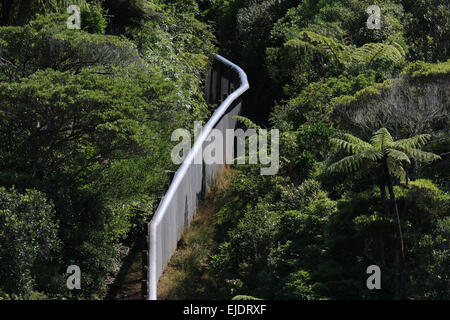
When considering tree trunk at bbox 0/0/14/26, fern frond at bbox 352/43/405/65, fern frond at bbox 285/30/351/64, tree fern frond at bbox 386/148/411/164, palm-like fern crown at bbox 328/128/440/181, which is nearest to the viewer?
tree fern frond at bbox 386/148/411/164

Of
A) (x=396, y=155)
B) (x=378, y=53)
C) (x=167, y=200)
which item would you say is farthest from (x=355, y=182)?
(x=378, y=53)

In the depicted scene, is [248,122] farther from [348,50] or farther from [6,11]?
[6,11]

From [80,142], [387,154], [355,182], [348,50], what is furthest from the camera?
[348,50]

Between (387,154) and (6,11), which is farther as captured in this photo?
(6,11)

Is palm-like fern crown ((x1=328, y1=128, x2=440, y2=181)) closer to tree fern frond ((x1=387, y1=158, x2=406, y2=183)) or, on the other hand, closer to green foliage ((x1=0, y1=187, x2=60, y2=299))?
tree fern frond ((x1=387, y1=158, x2=406, y2=183))

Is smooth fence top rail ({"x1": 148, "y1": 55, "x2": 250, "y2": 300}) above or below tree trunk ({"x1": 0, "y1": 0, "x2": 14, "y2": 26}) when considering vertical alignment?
below

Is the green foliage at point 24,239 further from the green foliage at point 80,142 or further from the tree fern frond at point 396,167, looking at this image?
the tree fern frond at point 396,167

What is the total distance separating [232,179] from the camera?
13617 millimetres

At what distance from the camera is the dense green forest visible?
8.84 meters

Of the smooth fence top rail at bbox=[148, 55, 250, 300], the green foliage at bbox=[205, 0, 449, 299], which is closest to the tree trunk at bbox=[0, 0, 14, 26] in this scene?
the smooth fence top rail at bbox=[148, 55, 250, 300]

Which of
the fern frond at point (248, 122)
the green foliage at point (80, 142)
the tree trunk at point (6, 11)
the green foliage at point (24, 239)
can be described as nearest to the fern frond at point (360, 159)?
the green foliage at point (80, 142)

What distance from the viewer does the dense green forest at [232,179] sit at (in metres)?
8.84
